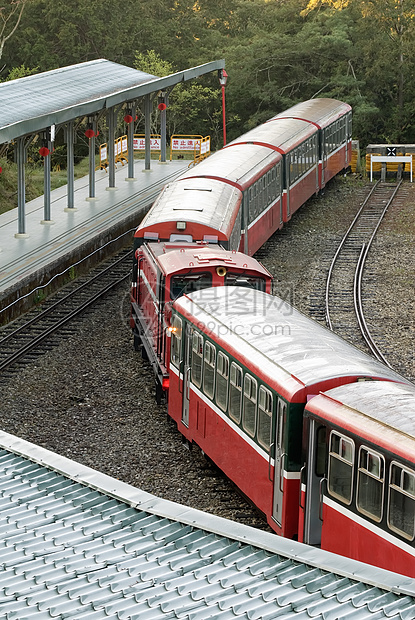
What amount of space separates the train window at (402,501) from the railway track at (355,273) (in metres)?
8.50

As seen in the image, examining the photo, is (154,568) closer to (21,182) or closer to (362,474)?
(362,474)

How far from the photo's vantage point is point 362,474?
7.54 meters

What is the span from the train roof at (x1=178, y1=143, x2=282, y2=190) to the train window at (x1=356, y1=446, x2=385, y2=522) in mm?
12878

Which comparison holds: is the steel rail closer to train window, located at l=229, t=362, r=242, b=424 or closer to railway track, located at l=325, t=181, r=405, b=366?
railway track, located at l=325, t=181, r=405, b=366

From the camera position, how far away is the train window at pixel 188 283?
1312 cm

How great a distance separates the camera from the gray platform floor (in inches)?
844

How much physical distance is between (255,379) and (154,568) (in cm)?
407

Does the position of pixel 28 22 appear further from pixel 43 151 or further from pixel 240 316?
pixel 240 316

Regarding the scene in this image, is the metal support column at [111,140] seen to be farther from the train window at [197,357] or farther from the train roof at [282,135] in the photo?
the train window at [197,357]

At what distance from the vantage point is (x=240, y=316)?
1095cm

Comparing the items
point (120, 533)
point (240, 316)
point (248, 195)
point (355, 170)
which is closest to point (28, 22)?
point (355, 170)

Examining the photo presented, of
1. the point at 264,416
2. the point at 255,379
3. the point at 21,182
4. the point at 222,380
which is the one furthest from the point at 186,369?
the point at 21,182

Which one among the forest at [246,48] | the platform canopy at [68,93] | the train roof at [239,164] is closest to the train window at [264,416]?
the train roof at [239,164]

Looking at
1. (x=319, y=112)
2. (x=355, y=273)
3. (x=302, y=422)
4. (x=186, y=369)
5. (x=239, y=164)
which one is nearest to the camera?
(x=302, y=422)
